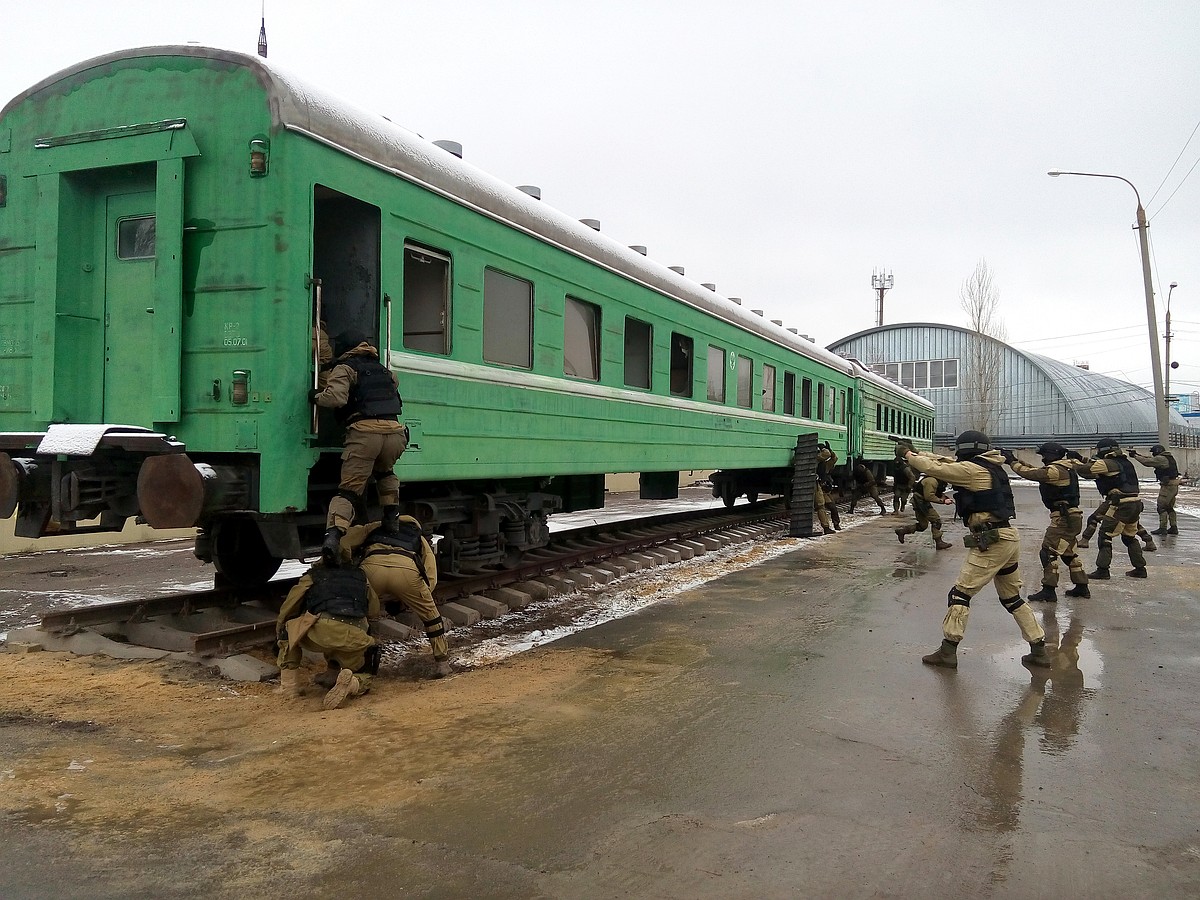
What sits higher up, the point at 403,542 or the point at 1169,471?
the point at 1169,471

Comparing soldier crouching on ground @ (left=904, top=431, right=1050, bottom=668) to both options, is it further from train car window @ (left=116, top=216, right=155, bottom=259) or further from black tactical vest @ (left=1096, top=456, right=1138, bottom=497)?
train car window @ (left=116, top=216, right=155, bottom=259)

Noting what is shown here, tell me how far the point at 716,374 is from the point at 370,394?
24.0 ft

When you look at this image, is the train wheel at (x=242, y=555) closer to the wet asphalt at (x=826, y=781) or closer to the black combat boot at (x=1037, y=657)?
the wet asphalt at (x=826, y=781)

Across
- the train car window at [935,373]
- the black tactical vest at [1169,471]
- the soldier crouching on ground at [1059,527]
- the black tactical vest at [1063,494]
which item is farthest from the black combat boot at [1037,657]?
the train car window at [935,373]

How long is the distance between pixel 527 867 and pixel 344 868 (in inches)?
24.8

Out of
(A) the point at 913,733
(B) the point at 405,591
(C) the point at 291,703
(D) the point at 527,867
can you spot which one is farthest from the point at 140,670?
(A) the point at 913,733

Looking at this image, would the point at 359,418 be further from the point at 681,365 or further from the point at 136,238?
the point at 681,365

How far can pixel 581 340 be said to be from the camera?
8703 millimetres

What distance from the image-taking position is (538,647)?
6477 mm

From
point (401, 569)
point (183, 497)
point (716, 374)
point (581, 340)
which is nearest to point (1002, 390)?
point (716, 374)

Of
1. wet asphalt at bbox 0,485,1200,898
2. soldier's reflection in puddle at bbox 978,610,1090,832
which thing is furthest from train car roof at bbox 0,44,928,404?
soldier's reflection in puddle at bbox 978,610,1090,832

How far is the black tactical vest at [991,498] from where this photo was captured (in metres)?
6.38

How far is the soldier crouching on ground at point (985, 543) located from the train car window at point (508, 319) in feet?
10.6

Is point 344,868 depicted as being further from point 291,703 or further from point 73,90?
point 73,90
